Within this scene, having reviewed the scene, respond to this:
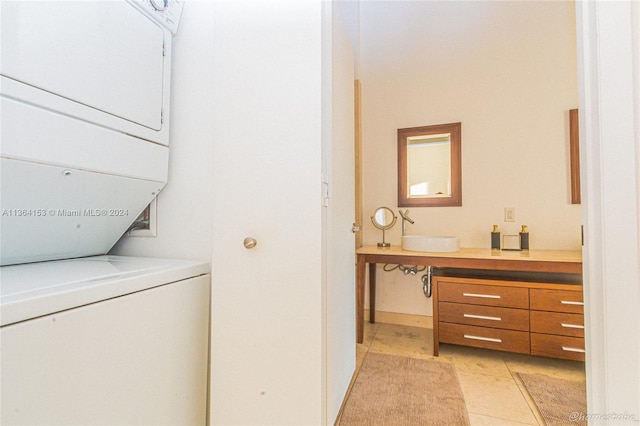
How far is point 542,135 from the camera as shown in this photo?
6.88ft

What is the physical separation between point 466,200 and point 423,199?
332 millimetres

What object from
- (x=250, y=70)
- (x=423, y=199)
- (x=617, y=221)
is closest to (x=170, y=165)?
(x=250, y=70)

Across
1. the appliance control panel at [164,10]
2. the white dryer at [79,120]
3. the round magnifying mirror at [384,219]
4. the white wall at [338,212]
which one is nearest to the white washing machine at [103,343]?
the white dryer at [79,120]

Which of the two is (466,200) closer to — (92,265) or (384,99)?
(384,99)

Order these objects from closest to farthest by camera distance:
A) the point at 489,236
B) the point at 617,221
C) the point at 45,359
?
the point at 45,359, the point at 617,221, the point at 489,236

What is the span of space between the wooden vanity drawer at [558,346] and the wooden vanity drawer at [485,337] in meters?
0.05

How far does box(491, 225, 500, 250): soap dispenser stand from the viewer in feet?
6.99

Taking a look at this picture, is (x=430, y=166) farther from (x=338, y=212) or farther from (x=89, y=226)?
(x=89, y=226)

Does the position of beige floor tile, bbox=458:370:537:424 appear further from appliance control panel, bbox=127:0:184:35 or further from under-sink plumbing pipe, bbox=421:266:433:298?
appliance control panel, bbox=127:0:184:35

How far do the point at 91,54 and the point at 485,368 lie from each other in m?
2.46

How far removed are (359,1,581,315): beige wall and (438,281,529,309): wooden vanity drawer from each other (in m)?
0.56

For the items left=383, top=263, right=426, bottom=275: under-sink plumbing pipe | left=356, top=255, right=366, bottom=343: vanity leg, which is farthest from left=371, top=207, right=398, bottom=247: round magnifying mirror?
left=356, top=255, right=366, bottom=343: vanity leg

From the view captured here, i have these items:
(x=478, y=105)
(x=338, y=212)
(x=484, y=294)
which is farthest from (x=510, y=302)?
(x=478, y=105)

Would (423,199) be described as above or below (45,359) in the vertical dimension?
above
